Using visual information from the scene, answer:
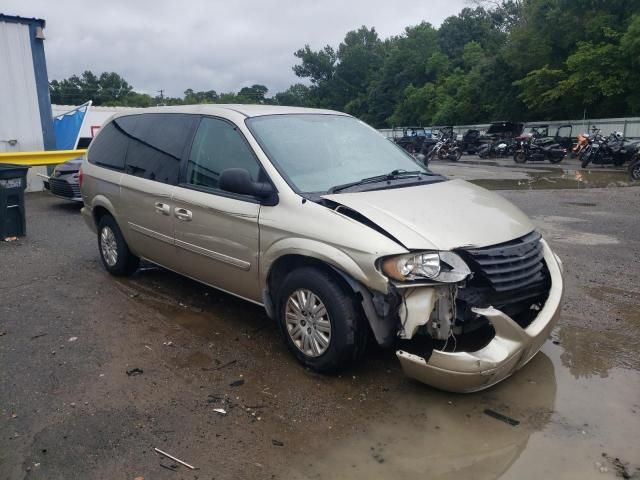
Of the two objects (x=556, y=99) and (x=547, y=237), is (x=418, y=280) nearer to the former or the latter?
(x=547, y=237)

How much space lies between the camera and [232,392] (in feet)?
11.5

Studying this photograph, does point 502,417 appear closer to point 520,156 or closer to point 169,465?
point 169,465

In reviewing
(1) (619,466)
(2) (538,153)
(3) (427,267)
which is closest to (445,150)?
(2) (538,153)

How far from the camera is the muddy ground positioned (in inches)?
109

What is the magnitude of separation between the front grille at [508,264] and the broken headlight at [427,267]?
0.12 m

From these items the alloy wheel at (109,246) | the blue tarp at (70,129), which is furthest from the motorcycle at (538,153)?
the alloy wheel at (109,246)

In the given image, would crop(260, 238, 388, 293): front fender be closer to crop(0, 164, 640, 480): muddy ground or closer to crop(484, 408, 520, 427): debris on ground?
crop(0, 164, 640, 480): muddy ground

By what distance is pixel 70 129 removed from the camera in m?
16.6

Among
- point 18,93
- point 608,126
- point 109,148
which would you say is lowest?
point 608,126

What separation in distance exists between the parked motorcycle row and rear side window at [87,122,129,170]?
37.2ft

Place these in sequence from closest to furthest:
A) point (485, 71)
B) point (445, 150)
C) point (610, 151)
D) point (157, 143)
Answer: point (157, 143) < point (610, 151) < point (445, 150) < point (485, 71)

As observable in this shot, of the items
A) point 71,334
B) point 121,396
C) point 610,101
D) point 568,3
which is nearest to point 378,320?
point 121,396

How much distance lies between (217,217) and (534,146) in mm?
20663

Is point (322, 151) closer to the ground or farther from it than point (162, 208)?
farther from it
